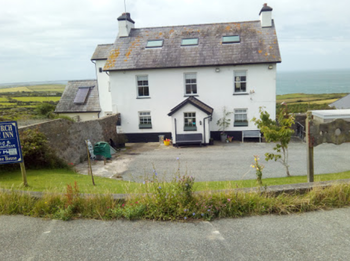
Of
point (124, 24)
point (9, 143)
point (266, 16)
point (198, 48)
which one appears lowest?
point (9, 143)

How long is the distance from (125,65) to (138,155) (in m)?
8.19

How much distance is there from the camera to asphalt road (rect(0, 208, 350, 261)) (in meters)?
4.00

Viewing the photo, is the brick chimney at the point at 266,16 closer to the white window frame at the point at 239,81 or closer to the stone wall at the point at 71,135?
the white window frame at the point at 239,81

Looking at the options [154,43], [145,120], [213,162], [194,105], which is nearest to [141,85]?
[145,120]

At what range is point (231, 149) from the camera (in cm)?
1878

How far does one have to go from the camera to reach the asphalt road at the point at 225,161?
40.2 feet

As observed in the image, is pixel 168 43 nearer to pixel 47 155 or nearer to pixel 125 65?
pixel 125 65

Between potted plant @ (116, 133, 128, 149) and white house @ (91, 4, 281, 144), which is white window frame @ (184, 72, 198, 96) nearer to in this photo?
white house @ (91, 4, 281, 144)

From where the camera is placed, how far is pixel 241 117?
21781 millimetres

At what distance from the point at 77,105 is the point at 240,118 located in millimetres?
16779

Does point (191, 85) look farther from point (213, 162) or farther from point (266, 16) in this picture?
point (213, 162)

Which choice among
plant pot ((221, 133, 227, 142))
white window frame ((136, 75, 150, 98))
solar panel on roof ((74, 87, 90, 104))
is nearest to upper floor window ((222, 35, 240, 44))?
white window frame ((136, 75, 150, 98))

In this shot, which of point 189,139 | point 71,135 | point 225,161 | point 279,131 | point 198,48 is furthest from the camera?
point 198,48

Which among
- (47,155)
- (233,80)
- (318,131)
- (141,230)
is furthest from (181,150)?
(141,230)
